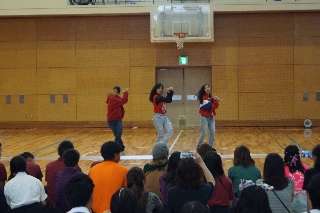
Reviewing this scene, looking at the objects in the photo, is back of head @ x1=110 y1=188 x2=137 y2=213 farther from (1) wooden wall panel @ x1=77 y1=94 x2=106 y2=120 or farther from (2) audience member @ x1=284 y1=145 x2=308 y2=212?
(1) wooden wall panel @ x1=77 y1=94 x2=106 y2=120

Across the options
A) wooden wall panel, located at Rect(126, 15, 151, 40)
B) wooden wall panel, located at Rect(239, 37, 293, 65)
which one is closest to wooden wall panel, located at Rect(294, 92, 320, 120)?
wooden wall panel, located at Rect(239, 37, 293, 65)

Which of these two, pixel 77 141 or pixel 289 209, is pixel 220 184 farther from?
pixel 77 141

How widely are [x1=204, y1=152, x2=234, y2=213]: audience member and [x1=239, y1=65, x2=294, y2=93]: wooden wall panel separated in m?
14.2

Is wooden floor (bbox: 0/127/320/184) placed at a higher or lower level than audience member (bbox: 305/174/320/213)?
lower

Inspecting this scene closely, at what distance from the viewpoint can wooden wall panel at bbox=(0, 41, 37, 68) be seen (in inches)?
744

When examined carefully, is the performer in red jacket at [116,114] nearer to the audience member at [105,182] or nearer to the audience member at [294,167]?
the audience member at [294,167]

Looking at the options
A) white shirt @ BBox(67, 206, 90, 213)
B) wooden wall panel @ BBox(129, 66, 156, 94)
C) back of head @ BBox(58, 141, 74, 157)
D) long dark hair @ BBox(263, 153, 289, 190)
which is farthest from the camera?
wooden wall panel @ BBox(129, 66, 156, 94)

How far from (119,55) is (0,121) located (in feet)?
18.6

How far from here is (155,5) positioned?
695 inches

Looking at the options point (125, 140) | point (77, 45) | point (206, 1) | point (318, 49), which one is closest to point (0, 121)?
point (77, 45)

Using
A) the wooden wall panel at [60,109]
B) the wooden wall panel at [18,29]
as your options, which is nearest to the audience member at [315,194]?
the wooden wall panel at [60,109]

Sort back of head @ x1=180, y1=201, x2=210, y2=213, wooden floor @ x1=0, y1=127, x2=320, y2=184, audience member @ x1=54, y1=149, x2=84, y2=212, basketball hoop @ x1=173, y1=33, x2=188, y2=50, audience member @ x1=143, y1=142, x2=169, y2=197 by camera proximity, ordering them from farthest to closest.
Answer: basketball hoop @ x1=173, y1=33, x2=188, y2=50, wooden floor @ x1=0, y1=127, x2=320, y2=184, audience member @ x1=143, y1=142, x2=169, y2=197, audience member @ x1=54, y1=149, x2=84, y2=212, back of head @ x1=180, y1=201, x2=210, y2=213

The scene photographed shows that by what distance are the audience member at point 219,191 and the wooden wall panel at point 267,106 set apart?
1403cm

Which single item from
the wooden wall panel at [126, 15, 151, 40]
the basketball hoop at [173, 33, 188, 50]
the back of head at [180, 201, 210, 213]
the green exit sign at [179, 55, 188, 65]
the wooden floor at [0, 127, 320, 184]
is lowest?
the wooden floor at [0, 127, 320, 184]
